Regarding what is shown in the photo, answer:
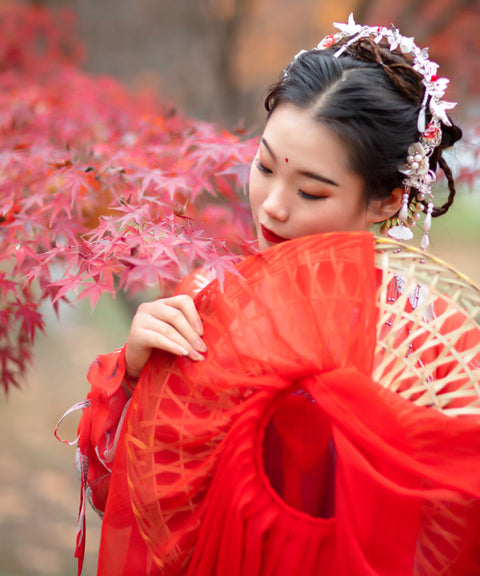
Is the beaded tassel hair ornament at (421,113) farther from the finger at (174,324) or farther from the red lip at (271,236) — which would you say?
the finger at (174,324)

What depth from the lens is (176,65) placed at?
208 inches

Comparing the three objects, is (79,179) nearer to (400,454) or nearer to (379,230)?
(379,230)

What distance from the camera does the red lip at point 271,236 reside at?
110 centimetres

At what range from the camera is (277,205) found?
1.05 meters

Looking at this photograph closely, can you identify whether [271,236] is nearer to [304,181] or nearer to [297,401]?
[304,181]

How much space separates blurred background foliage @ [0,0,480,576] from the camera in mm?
2592

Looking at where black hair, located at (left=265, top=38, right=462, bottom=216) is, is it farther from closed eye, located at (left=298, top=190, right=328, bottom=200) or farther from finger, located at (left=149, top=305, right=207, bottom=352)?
finger, located at (left=149, top=305, right=207, bottom=352)

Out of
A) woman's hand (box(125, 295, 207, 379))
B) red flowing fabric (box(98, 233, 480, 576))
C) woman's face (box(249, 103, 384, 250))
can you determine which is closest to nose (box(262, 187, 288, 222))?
woman's face (box(249, 103, 384, 250))

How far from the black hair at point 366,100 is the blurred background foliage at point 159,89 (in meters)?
0.45

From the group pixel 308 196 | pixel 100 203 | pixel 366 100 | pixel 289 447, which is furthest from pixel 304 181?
pixel 100 203

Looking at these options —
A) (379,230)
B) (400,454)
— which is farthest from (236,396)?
(379,230)

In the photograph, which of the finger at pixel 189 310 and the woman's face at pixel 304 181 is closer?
the finger at pixel 189 310

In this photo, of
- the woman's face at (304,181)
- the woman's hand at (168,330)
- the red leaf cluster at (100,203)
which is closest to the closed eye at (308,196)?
the woman's face at (304,181)

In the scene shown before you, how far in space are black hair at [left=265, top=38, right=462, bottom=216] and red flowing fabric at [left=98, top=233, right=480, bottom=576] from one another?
0.25 m
